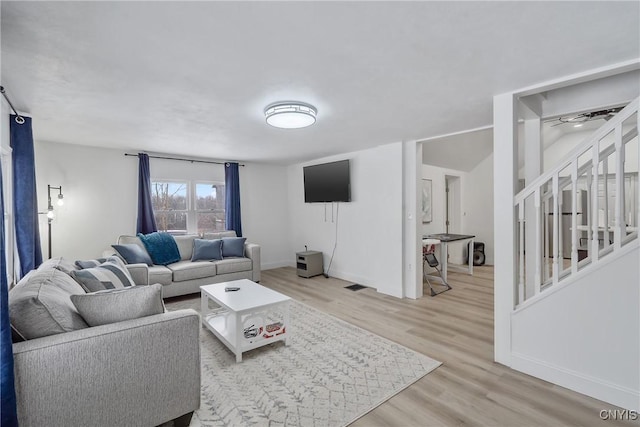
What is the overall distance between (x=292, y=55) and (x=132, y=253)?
3598 mm

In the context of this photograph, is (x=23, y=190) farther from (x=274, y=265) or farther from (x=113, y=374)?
(x=274, y=265)

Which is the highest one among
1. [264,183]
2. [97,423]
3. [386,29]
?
[386,29]

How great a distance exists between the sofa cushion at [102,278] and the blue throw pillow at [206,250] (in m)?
1.95

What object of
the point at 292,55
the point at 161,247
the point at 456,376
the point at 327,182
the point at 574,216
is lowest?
the point at 456,376

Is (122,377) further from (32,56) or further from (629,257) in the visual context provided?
(629,257)

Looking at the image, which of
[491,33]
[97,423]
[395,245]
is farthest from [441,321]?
[97,423]

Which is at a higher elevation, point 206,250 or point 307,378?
point 206,250

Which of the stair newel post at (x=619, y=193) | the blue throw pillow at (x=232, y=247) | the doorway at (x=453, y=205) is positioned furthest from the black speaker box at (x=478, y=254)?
the blue throw pillow at (x=232, y=247)

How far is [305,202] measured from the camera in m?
5.96

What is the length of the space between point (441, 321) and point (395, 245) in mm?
1317

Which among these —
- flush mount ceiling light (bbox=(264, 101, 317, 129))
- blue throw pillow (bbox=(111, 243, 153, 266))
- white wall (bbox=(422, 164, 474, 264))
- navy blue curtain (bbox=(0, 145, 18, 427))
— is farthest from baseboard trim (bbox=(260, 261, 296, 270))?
navy blue curtain (bbox=(0, 145, 18, 427))

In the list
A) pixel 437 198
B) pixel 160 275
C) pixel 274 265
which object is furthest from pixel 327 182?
pixel 160 275

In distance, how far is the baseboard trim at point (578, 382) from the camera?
186cm

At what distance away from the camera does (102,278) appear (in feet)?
7.62
